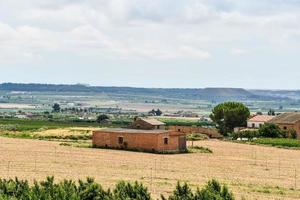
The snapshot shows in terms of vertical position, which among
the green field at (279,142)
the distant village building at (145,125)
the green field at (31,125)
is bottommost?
the green field at (31,125)

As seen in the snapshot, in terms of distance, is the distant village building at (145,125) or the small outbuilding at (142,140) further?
the distant village building at (145,125)

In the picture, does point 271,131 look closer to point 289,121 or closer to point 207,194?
point 289,121

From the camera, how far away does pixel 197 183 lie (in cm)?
3862

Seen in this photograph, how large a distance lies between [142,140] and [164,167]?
16227 mm

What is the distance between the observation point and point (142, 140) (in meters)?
64.6

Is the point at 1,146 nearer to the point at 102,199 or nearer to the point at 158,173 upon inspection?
the point at 158,173

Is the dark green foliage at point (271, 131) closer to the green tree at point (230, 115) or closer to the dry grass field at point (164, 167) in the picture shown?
the green tree at point (230, 115)

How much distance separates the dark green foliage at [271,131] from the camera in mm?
85312

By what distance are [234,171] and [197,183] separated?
9608 millimetres

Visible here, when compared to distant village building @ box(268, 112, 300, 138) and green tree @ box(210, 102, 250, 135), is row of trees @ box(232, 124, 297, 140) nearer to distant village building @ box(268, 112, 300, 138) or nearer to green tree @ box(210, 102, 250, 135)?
distant village building @ box(268, 112, 300, 138)

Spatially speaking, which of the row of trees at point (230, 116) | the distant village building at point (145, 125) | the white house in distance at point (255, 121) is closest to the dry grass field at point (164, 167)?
the distant village building at point (145, 125)

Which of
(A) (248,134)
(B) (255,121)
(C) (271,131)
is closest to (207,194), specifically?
(C) (271,131)

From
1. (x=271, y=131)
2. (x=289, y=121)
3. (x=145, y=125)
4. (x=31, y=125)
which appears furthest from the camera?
(x=31, y=125)

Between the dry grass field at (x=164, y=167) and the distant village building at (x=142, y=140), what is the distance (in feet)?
9.03
